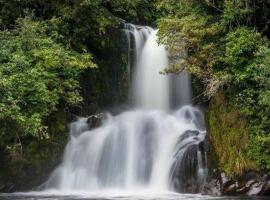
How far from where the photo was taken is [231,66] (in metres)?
14.2

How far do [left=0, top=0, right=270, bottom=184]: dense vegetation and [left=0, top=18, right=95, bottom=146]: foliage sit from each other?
0.03 m

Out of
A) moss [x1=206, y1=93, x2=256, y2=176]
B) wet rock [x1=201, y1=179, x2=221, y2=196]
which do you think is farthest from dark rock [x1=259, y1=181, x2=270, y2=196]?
wet rock [x1=201, y1=179, x2=221, y2=196]

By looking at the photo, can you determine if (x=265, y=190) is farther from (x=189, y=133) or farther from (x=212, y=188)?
(x=189, y=133)

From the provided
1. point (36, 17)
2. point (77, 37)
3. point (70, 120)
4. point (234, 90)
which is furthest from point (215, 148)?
point (36, 17)

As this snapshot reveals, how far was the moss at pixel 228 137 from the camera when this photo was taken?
13.2 meters

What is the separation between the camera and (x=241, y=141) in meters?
13.6

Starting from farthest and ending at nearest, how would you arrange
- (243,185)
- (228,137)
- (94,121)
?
(94,121)
(228,137)
(243,185)

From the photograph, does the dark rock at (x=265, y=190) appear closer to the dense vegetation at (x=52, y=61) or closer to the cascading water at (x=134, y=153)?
the cascading water at (x=134, y=153)

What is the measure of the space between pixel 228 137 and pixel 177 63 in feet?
9.54

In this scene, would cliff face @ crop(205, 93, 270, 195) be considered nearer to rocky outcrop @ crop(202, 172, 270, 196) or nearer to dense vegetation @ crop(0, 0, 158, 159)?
rocky outcrop @ crop(202, 172, 270, 196)

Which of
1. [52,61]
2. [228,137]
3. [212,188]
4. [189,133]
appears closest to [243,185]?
[212,188]

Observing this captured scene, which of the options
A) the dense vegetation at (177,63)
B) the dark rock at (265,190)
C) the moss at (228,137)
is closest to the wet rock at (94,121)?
the dense vegetation at (177,63)

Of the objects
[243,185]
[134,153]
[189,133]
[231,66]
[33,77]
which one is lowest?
[243,185]

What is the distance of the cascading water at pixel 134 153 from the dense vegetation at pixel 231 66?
1.07 meters
